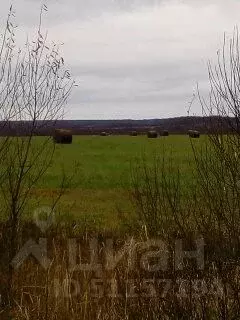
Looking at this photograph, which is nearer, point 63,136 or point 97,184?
point 97,184

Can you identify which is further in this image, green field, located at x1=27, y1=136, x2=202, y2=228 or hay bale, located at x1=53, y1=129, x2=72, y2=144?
hay bale, located at x1=53, y1=129, x2=72, y2=144

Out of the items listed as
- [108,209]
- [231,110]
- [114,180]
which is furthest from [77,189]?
[231,110]

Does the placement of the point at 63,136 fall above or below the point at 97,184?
above

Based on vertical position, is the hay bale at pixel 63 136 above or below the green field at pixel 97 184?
above

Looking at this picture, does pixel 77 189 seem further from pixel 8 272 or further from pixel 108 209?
pixel 8 272

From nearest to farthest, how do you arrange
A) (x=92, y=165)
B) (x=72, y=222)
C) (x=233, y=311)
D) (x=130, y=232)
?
(x=233, y=311), (x=130, y=232), (x=72, y=222), (x=92, y=165)

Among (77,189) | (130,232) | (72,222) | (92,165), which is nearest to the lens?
(130,232)

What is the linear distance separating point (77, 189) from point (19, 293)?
10.4 metres

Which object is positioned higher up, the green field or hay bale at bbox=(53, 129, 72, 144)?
hay bale at bbox=(53, 129, 72, 144)

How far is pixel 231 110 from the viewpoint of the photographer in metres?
7.29

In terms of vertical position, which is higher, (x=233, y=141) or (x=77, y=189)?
(x=233, y=141)

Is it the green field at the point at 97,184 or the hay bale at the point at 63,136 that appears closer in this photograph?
the green field at the point at 97,184

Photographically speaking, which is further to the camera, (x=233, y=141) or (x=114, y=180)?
(x=114, y=180)

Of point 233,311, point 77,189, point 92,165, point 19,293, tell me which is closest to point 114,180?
point 77,189
